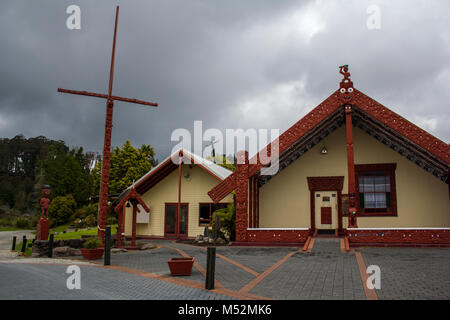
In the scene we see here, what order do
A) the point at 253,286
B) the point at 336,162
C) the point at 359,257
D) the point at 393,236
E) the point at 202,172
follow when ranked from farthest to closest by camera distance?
1. the point at 202,172
2. the point at 336,162
3. the point at 393,236
4. the point at 359,257
5. the point at 253,286

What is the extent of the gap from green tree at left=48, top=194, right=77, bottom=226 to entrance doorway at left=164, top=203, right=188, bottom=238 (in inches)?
974

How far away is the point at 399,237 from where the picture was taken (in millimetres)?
13594

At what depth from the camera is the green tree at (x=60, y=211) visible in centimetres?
4091

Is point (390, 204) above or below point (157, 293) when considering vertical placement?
above

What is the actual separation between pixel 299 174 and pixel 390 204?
4.38 meters

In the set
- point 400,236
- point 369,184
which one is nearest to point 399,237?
point 400,236

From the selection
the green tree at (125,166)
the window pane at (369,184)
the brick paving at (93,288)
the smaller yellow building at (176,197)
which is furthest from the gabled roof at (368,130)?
the green tree at (125,166)

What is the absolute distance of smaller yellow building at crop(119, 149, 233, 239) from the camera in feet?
67.2

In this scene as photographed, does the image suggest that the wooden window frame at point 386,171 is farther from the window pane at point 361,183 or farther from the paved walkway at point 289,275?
the paved walkway at point 289,275

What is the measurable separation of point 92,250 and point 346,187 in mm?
11810

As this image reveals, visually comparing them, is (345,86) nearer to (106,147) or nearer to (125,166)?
(106,147)

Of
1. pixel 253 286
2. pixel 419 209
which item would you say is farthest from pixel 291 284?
pixel 419 209

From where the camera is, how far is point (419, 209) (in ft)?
54.4
